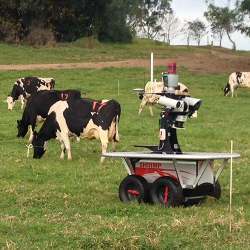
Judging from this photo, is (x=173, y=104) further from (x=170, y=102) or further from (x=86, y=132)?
(x=86, y=132)

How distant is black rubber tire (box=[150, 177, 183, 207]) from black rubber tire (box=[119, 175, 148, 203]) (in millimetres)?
123

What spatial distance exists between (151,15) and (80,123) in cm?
8026

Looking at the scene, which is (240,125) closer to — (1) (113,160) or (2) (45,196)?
(1) (113,160)

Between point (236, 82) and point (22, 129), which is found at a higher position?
point (236, 82)

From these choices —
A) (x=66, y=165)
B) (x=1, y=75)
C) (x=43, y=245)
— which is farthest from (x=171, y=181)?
(x=1, y=75)

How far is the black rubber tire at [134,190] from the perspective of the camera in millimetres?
10109

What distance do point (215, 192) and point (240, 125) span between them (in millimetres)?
12725

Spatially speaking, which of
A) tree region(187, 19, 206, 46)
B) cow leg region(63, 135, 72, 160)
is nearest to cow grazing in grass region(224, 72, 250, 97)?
cow leg region(63, 135, 72, 160)

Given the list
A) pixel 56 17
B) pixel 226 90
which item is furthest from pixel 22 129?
pixel 56 17

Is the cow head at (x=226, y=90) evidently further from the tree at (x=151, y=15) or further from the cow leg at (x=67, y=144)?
the tree at (x=151, y=15)

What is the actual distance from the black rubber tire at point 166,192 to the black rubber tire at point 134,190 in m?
0.12

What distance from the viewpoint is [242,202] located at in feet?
34.6

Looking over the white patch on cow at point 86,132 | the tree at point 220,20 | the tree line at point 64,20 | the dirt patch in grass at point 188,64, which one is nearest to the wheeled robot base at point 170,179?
the white patch on cow at point 86,132

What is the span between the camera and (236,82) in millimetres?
34031
